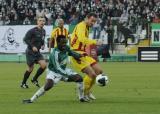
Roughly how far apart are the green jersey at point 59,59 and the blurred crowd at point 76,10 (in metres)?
28.1

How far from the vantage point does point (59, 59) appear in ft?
50.9

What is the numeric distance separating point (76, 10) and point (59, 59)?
1278 inches

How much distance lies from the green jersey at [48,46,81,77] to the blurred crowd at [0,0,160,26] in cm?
2806

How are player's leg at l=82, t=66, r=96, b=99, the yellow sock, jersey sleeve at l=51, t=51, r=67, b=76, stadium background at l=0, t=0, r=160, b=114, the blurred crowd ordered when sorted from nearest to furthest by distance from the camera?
jersey sleeve at l=51, t=51, r=67, b=76 < player's leg at l=82, t=66, r=96, b=99 < the yellow sock < stadium background at l=0, t=0, r=160, b=114 < the blurred crowd

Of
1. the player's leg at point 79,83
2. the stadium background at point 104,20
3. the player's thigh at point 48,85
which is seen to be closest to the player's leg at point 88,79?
the player's leg at point 79,83

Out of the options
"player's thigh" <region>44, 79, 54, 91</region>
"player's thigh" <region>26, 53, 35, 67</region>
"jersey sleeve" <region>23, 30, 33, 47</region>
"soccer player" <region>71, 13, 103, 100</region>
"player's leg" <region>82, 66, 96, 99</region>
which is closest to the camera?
"player's thigh" <region>44, 79, 54, 91</region>

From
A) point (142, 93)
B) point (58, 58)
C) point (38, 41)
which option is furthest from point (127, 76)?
point (58, 58)

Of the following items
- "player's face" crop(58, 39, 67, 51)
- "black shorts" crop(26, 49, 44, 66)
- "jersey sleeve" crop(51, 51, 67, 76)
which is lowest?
"black shorts" crop(26, 49, 44, 66)

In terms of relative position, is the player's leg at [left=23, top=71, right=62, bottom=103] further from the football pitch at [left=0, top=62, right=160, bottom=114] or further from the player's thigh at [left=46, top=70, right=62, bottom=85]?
the football pitch at [left=0, top=62, right=160, bottom=114]

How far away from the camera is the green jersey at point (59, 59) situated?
50.7ft

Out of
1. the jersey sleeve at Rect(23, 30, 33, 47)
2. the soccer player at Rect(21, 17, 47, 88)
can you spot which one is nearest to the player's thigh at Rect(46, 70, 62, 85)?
the soccer player at Rect(21, 17, 47, 88)

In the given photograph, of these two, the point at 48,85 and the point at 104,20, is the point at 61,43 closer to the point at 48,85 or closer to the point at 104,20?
the point at 48,85

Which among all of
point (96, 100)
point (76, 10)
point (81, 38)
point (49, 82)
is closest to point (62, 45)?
point (81, 38)

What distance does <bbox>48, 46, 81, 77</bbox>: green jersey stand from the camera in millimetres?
15461
